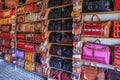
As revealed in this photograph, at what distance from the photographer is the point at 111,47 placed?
2.72m

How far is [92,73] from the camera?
114 inches

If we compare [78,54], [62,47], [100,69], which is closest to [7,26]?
[62,47]

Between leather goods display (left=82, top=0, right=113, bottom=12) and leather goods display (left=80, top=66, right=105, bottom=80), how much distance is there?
1022 mm

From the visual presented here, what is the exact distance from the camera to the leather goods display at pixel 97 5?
261 centimetres

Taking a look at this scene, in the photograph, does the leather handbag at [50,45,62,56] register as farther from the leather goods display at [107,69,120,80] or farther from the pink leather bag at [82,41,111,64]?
the leather goods display at [107,69,120,80]

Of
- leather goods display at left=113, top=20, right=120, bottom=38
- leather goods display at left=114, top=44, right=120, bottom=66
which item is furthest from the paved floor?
leather goods display at left=113, top=20, right=120, bottom=38

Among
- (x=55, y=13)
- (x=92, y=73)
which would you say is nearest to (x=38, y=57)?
(x=55, y=13)

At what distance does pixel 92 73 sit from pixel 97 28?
0.81 metres

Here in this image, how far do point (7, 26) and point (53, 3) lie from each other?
2.51m

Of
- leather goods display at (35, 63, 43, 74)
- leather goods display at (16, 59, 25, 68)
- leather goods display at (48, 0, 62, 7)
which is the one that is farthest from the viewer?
leather goods display at (16, 59, 25, 68)

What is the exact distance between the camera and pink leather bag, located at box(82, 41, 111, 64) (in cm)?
265

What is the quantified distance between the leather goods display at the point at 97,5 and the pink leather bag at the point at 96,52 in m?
0.59

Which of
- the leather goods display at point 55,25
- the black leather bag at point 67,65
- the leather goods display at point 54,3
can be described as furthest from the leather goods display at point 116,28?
the leather goods display at point 54,3

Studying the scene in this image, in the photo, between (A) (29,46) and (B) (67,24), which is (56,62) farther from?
(A) (29,46)
